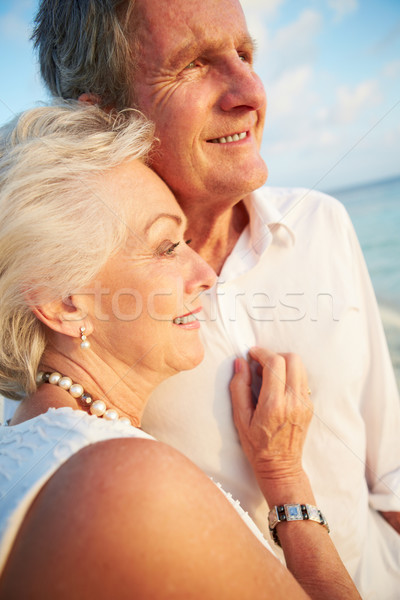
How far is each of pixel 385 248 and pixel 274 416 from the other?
10.9m

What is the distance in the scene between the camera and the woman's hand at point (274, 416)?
165cm

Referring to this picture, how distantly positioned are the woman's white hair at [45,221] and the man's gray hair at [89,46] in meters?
0.26

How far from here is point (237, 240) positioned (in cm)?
202

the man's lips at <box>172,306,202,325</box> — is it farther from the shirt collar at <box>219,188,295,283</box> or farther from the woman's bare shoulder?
the woman's bare shoulder

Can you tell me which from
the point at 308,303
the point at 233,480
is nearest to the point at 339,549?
the point at 233,480

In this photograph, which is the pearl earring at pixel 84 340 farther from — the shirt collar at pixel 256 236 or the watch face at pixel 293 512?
the watch face at pixel 293 512

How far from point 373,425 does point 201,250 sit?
119 centimetres

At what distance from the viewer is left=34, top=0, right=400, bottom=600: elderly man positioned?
1.62 m

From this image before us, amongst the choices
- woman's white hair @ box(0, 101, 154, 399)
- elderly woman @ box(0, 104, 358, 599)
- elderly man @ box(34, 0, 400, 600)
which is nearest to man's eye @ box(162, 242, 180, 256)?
elderly woman @ box(0, 104, 358, 599)

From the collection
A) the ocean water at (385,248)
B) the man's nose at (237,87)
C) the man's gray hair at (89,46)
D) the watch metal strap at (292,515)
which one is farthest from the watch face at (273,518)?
the ocean water at (385,248)

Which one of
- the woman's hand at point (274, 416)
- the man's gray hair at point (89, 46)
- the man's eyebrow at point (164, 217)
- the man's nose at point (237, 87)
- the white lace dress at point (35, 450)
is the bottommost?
the woman's hand at point (274, 416)

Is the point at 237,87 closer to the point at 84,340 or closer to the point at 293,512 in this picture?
the point at 84,340

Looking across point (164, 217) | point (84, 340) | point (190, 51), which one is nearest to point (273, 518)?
point (84, 340)

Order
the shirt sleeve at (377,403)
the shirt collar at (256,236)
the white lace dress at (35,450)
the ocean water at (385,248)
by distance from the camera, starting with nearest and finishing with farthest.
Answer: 1. the white lace dress at (35,450)
2. the shirt collar at (256,236)
3. the shirt sleeve at (377,403)
4. the ocean water at (385,248)
